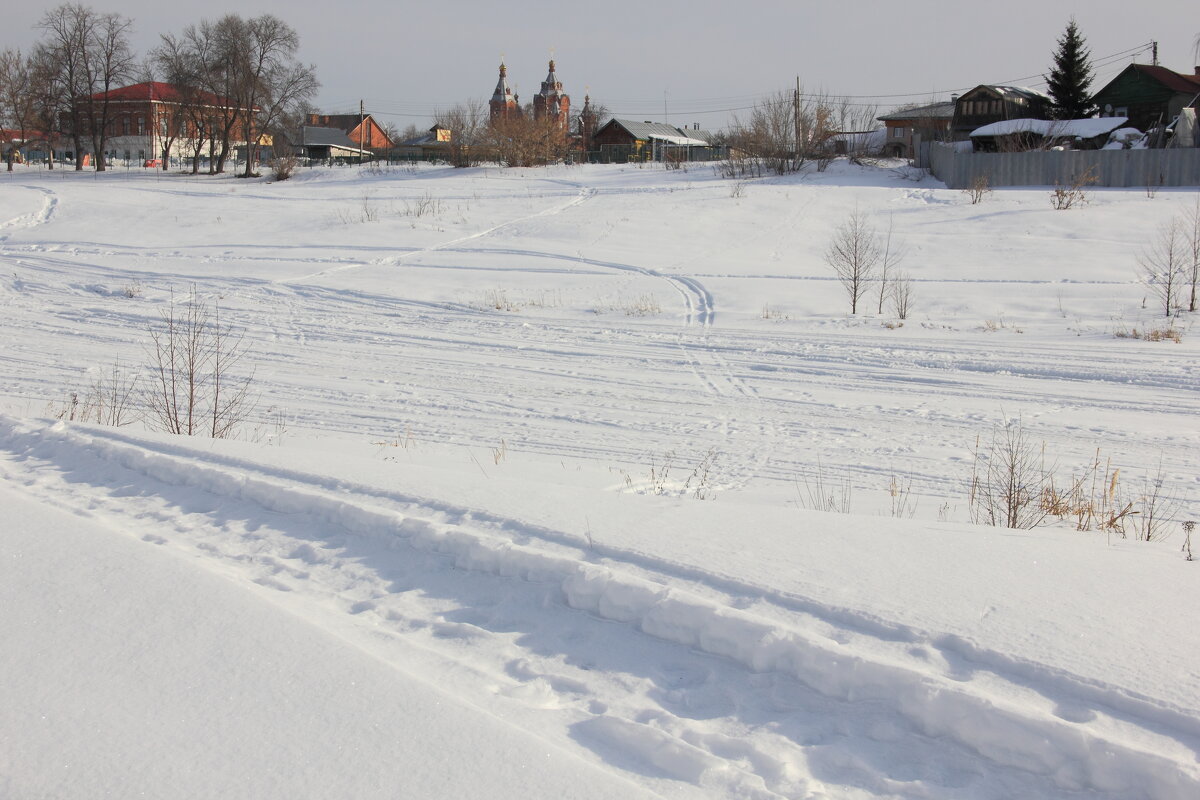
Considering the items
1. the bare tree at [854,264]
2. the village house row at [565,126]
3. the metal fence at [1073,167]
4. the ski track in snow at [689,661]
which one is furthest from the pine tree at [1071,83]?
the ski track in snow at [689,661]

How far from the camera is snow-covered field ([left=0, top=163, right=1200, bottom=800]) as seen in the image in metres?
2.86

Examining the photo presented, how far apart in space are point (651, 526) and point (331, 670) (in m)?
2.04

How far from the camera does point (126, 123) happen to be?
281ft

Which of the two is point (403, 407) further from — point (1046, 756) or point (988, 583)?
point (1046, 756)

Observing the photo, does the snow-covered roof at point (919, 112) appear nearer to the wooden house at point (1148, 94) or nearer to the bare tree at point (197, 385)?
the wooden house at point (1148, 94)

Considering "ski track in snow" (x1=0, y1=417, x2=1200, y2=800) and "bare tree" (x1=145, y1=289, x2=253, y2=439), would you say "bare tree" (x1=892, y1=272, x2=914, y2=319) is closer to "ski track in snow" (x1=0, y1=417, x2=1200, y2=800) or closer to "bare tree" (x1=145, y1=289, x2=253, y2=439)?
"bare tree" (x1=145, y1=289, x2=253, y2=439)

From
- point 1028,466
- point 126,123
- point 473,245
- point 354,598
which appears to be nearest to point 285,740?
point 354,598

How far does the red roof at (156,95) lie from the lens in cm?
5716

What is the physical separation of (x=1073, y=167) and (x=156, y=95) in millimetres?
74438

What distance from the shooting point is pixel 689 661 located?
358 centimetres

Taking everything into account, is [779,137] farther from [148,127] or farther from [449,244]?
[148,127]

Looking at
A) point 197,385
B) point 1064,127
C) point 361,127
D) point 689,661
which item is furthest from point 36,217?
point 361,127

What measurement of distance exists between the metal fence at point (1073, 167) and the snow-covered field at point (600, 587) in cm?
2681

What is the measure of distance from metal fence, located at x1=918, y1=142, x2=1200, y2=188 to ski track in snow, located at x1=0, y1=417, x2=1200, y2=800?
3426 cm
